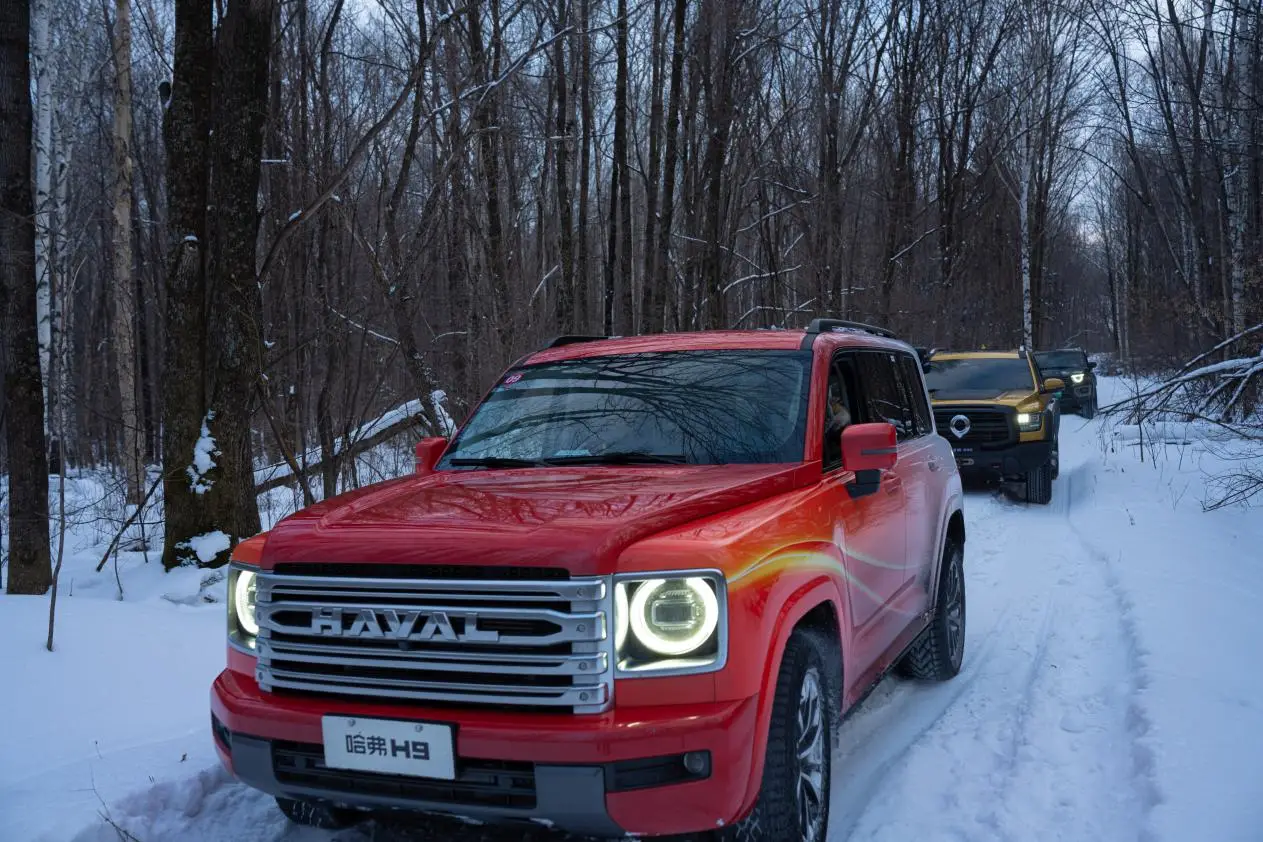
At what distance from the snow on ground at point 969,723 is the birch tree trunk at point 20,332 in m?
0.50

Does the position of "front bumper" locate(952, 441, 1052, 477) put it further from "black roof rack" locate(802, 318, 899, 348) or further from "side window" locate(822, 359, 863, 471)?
A: "side window" locate(822, 359, 863, 471)

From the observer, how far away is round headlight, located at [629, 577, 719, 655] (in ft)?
8.52

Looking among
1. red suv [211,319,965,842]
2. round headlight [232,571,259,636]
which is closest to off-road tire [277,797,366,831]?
red suv [211,319,965,842]

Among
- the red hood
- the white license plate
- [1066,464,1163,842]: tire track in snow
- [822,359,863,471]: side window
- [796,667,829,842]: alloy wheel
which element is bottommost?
[1066,464,1163,842]: tire track in snow

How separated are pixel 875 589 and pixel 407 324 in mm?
7054

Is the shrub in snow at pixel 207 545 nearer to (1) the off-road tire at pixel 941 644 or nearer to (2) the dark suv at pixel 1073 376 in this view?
(1) the off-road tire at pixel 941 644

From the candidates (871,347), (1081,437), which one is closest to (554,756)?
(871,347)

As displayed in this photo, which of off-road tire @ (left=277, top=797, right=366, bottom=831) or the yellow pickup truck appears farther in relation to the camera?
the yellow pickup truck

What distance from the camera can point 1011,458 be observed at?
38.3 ft

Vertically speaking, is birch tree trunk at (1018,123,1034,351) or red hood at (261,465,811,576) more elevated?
birch tree trunk at (1018,123,1034,351)

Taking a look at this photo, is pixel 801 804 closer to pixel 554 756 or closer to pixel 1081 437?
pixel 554 756

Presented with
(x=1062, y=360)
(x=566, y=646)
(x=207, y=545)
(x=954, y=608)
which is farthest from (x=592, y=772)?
(x=1062, y=360)

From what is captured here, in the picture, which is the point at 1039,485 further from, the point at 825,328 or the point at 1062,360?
the point at 1062,360

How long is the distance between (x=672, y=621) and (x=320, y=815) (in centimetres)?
168
